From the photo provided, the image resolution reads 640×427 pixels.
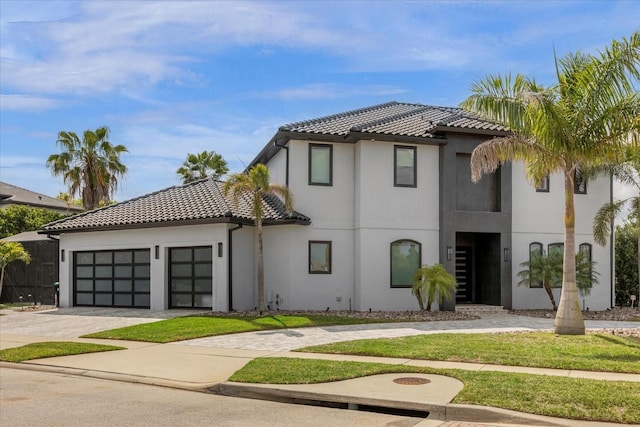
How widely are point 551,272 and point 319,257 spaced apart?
7940 millimetres

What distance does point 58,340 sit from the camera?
15.8m

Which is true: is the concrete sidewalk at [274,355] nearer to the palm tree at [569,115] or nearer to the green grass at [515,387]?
the green grass at [515,387]

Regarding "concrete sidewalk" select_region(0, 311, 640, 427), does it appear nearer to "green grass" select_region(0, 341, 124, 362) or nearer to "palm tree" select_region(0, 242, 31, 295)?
"green grass" select_region(0, 341, 124, 362)

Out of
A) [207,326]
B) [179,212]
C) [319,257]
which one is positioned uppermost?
[179,212]

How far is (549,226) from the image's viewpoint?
23109 mm

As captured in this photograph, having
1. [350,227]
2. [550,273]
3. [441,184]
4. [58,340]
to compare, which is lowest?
[58,340]

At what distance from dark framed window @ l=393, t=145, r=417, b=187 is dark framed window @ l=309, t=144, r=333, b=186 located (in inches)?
89.0

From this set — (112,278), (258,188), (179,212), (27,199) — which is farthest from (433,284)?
(27,199)

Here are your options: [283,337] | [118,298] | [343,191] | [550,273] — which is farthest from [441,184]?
[118,298]

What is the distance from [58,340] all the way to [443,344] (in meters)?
9.51

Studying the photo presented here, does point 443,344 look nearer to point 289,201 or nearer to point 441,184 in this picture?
point 289,201

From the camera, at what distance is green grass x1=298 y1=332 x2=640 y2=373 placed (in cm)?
1069

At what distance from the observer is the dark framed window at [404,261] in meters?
21.8

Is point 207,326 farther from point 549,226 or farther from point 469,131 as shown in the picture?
point 549,226
